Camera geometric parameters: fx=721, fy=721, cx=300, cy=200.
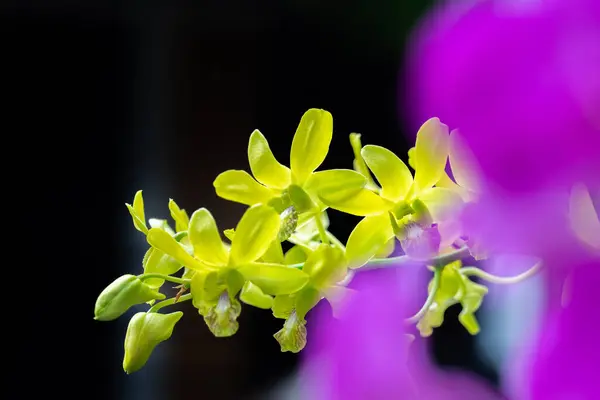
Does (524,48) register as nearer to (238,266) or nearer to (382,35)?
(238,266)

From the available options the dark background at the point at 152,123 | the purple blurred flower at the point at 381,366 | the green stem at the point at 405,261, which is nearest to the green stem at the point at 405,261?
the green stem at the point at 405,261

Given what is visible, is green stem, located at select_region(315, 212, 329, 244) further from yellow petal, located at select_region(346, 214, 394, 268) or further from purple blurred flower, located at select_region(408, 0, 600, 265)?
purple blurred flower, located at select_region(408, 0, 600, 265)

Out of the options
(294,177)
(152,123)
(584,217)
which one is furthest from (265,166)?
(152,123)

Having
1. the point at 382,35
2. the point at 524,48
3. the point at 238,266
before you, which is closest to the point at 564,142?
the point at 524,48

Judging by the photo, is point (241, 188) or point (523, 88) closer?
point (523, 88)

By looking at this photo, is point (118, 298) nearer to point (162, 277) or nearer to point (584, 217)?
point (162, 277)

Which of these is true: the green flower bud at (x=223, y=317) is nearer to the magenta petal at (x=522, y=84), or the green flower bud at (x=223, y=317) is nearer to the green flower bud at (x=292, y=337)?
the green flower bud at (x=292, y=337)

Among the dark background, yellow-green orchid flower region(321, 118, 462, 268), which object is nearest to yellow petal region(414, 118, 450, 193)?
yellow-green orchid flower region(321, 118, 462, 268)
